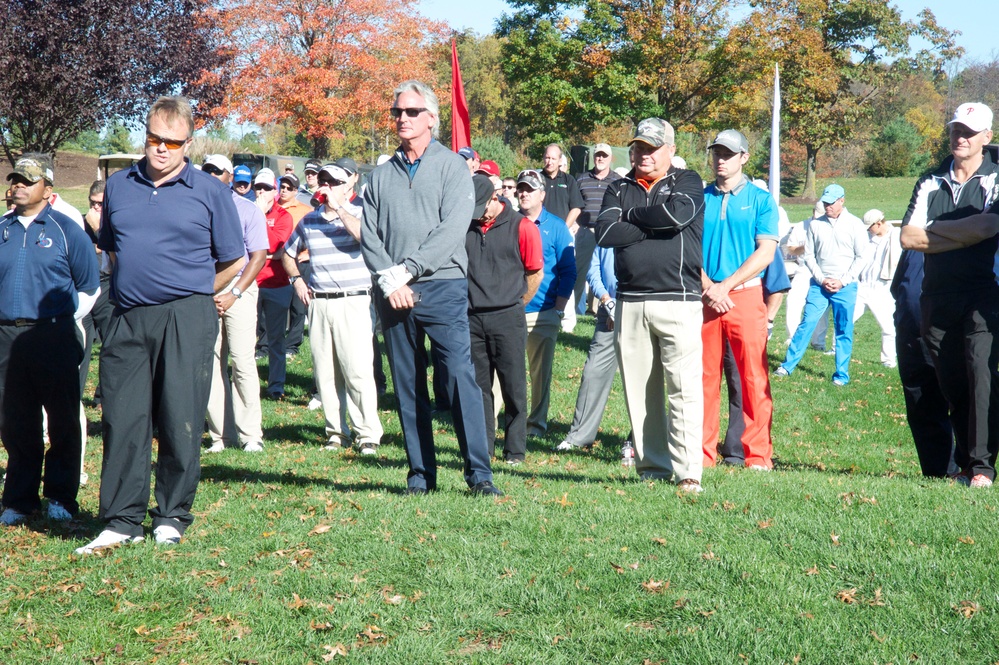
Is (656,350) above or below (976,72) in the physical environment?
below

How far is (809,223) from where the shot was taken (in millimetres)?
14383

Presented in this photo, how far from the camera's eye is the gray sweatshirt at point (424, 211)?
6215 mm

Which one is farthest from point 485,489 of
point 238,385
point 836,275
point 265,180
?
point 836,275

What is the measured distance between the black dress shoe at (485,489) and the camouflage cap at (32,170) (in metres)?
3.26

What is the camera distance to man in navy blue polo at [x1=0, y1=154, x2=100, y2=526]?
6.21 metres

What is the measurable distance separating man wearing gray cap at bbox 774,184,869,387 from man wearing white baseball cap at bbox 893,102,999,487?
6.31 metres

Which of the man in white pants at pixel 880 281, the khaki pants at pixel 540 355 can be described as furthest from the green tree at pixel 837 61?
the khaki pants at pixel 540 355

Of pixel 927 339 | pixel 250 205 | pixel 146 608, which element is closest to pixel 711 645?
pixel 146 608

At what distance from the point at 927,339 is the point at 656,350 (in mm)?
2047

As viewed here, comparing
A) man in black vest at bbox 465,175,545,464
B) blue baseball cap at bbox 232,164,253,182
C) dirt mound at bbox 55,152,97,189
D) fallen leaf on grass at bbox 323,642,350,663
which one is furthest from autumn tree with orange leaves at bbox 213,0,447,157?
fallen leaf on grass at bbox 323,642,350,663

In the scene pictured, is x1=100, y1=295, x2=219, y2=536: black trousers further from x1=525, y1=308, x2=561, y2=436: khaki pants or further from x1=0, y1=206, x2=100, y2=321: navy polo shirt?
x1=525, y1=308, x2=561, y2=436: khaki pants

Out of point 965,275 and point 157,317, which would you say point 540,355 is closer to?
point 965,275

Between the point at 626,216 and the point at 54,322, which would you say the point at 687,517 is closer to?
the point at 626,216

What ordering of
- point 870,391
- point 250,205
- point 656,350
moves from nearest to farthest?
point 656,350 < point 250,205 < point 870,391
